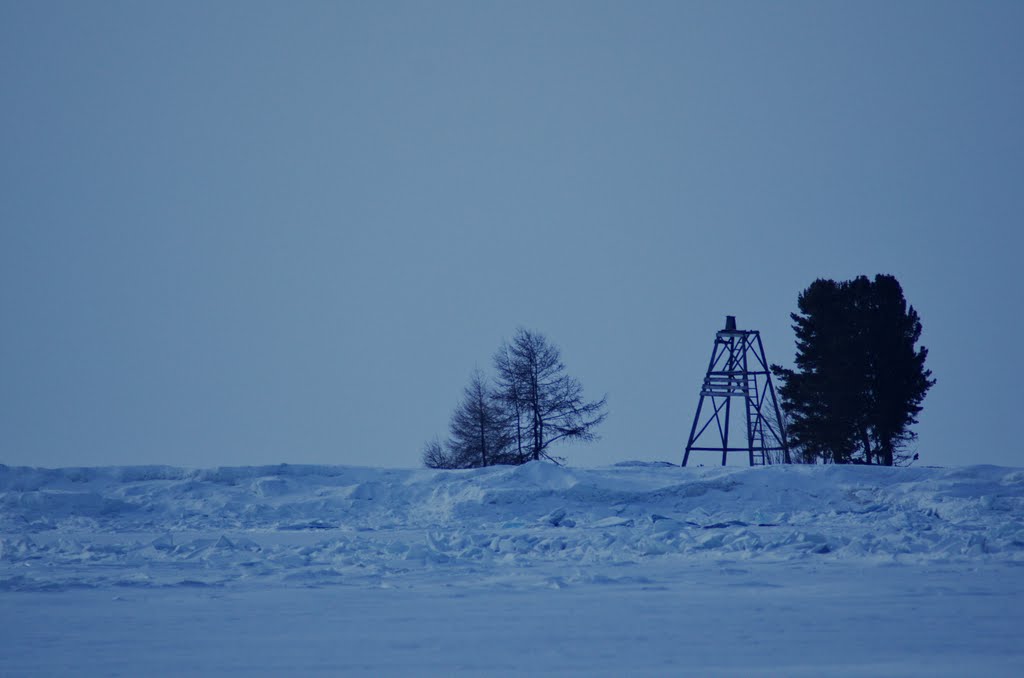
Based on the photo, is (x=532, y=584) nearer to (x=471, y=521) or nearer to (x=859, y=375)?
(x=471, y=521)

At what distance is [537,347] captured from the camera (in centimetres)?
3584

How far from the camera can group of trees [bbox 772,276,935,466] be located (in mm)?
30922

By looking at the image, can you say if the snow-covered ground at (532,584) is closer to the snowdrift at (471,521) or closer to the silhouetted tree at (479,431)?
the snowdrift at (471,521)

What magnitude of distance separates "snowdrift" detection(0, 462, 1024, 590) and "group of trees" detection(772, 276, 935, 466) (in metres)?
12.8

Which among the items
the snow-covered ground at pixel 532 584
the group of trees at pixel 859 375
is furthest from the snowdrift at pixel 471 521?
the group of trees at pixel 859 375

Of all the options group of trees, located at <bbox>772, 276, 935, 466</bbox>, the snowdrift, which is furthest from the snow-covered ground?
group of trees, located at <bbox>772, 276, 935, 466</bbox>

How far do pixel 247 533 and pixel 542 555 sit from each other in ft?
17.7

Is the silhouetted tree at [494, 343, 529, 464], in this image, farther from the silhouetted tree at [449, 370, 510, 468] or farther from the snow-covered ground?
the snow-covered ground

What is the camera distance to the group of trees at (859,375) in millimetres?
30922

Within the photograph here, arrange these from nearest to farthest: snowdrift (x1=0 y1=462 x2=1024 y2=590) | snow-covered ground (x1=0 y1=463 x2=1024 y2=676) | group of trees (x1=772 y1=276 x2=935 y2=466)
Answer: snow-covered ground (x1=0 y1=463 x2=1024 y2=676), snowdrift (x1=0 y1=462 x2=1024 y2=590), group of trees (x1=772 y1=276 x2=935 y2=466)

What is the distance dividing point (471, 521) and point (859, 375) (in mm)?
19733

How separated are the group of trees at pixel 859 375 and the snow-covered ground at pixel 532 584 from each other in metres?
13.9

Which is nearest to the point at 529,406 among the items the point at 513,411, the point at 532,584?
the point at 513,411

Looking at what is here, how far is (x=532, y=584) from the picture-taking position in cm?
740
